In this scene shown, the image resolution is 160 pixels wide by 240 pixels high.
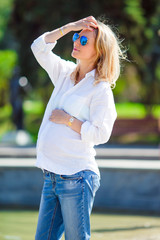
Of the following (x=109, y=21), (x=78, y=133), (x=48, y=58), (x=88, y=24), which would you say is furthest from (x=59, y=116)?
(x=109, y=21)

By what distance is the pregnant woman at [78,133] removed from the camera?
9.84ft

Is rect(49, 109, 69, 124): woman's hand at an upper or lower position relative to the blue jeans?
upper

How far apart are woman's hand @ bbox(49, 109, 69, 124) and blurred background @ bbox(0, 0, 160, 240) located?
2.51 m

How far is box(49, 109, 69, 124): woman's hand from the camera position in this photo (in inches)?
120

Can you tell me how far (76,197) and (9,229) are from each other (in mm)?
2898

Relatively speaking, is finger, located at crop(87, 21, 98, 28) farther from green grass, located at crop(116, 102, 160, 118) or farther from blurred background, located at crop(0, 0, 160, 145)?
green grass, located at crop(116, 102, 160, 118)

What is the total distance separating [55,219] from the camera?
3.16 meters

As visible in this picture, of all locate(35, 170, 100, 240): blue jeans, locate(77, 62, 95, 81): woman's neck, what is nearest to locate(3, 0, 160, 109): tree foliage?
locate(77, 62, 95, 81): woman's neck

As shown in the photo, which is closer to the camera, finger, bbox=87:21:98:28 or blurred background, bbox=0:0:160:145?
finger, bbox=87:21:98:28

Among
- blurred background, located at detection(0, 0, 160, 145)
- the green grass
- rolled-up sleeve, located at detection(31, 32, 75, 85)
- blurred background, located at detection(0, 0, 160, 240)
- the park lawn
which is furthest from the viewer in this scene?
the green grass

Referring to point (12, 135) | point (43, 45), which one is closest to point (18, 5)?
point (12, 135)

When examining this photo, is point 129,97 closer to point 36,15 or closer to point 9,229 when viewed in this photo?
point 36,15

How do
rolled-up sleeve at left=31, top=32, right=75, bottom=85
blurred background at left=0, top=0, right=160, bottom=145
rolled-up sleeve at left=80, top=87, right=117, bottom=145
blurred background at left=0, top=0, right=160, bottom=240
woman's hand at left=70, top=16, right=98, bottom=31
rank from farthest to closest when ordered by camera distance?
blurred background at left=0, top=0, right=160, bottom=145 → blurred background at left=0, top=0, right=160, bottom=240 → rolled-up sleeve at left=31, top=32, right=75, bottom=85 → woman's hand at left=70, top=16, right=98, bottom=31 → rolled-up sleeve at left=80, top=87, right=117, bottom=145

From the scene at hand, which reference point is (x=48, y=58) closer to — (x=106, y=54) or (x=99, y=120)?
(x=106, y=54)
